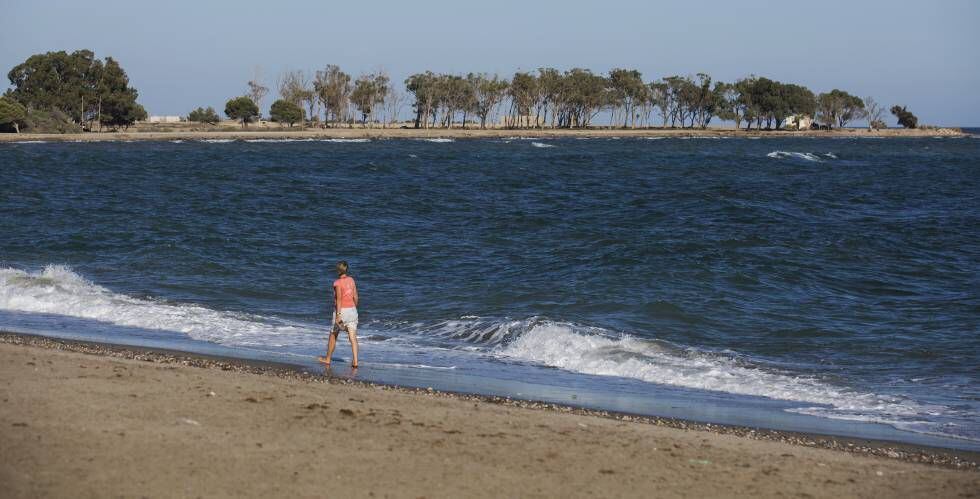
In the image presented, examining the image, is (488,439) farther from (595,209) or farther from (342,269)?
(595,209)

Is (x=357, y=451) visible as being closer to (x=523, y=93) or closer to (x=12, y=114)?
(x=12, y=114)

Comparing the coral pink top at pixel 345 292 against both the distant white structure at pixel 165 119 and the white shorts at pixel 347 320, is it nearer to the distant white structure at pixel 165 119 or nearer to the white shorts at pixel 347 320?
the white shorts at pixel 347 320

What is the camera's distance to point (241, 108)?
5832 inches

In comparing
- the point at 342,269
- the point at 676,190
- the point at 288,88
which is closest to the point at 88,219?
the point at 342,269

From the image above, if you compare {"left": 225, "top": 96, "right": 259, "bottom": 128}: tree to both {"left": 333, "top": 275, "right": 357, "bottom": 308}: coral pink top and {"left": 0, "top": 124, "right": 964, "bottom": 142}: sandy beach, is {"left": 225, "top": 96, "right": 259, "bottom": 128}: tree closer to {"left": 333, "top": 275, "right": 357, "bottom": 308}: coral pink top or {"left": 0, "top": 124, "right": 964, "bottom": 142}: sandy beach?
{"left": 0, "top": 124, "right": 964, "bottom": 142}: sandy beach

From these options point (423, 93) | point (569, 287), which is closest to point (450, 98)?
point (423, 93)

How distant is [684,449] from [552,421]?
1479 millimetres

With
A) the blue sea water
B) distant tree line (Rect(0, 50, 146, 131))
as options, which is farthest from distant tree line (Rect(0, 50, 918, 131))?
the blue sea water

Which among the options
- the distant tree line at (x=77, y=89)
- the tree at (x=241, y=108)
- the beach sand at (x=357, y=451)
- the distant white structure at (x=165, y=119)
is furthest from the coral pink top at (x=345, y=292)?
the distant white structure at (x=165, y=119)

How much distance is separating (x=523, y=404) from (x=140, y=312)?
937cm

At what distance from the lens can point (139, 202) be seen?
38844 mm

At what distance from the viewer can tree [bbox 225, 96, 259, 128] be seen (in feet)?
486

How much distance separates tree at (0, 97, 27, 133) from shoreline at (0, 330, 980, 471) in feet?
331

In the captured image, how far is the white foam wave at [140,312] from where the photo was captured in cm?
1605
